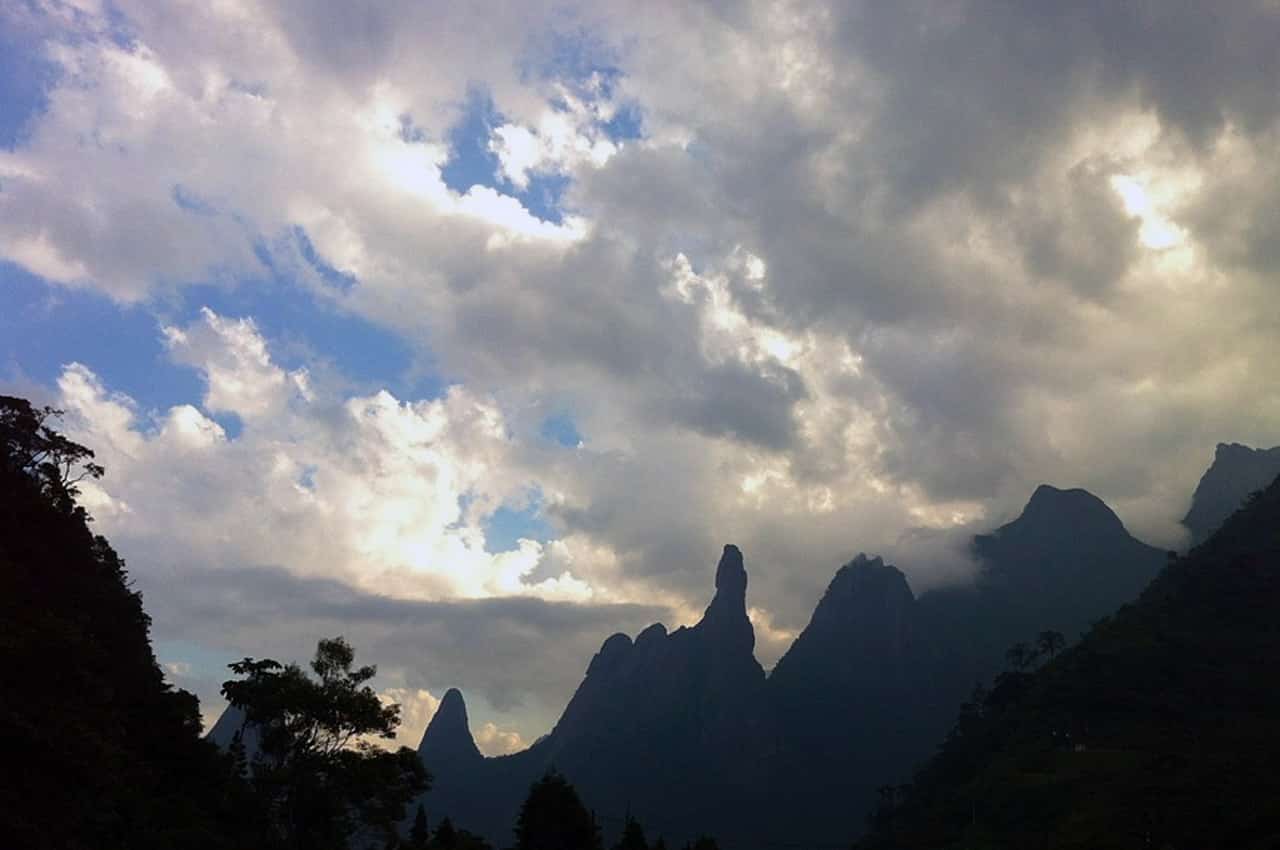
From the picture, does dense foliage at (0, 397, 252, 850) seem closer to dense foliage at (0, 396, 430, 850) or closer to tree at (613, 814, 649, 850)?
dense foliage at (0, 396, 430, 850)

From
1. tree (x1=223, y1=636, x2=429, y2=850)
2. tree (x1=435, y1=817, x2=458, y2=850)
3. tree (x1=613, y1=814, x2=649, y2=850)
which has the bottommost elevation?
tree (x1=613, y1=814, x2=649, y2=850)

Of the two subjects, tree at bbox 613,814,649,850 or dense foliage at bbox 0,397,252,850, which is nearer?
dense foliage at bbox 0,397,252,850

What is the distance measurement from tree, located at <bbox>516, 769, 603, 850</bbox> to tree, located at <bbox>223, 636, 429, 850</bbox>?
37.9 metres

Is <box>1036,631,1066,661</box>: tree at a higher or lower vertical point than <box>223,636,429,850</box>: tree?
higher

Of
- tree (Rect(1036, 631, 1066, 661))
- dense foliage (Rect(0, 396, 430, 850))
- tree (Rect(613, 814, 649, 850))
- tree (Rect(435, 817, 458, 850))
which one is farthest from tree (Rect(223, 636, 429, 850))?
tree (Rect(1036, 631, 1066, 661))

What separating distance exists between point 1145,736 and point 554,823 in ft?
259

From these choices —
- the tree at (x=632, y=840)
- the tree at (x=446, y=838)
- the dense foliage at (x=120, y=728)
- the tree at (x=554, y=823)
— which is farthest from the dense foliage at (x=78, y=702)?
the tree at (x=632, y=840)

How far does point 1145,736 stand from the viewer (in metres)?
119

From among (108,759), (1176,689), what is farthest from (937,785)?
(108,759)

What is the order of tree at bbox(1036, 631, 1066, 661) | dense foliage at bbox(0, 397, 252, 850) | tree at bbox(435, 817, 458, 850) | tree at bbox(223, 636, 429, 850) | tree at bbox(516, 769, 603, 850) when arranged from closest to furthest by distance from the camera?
dense foliage at bbox(0, 397, 252, 850), tree at bbox(223, 636, 429, 850), tree at bbox(435, 817, 458, 850), tree at bbox(516, 769, 603, 850), tree at bbox(1036, 631, 1066, 661)

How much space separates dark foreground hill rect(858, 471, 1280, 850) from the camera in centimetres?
9181

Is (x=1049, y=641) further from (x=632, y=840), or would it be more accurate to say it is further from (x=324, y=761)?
(x=324, y=761)

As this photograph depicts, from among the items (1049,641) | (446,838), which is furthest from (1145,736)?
(446,838)

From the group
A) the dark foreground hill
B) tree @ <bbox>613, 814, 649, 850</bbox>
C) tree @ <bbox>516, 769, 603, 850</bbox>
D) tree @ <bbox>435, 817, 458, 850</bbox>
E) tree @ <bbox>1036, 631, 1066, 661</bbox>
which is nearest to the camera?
tree @ <bbox>435, 817, 458, 850</bbox>
